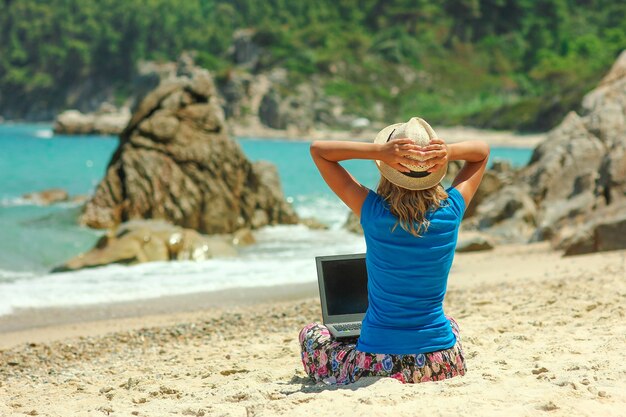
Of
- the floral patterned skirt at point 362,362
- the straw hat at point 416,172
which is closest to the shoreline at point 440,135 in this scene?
the floral patterned skirt at point 362,362

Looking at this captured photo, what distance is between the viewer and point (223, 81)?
91.6 m

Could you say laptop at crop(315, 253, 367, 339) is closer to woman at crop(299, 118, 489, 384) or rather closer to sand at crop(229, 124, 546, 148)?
woman at crop(299, 118, 489, 384)

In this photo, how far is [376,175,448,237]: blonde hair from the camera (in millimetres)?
4281

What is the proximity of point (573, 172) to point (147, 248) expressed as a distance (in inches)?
323

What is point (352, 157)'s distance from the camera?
4.38 m

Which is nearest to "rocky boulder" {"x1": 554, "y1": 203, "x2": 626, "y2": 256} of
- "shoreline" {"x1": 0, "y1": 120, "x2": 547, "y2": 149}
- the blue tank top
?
the blue tank top

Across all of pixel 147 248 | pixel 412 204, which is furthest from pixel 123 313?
pixel 412 204

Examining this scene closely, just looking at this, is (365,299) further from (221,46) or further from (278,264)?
(221,46)

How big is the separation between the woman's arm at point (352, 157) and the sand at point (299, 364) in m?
0.94

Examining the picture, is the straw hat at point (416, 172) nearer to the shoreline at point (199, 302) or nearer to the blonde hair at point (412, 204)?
the blonde hair at point (412, 204)

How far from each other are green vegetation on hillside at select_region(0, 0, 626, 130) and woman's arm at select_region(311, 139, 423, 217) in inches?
2734

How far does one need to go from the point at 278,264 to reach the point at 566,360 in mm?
8817

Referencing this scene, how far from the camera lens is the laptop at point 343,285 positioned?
211 inches

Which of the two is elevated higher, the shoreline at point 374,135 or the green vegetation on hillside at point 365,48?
the green vegetation on hillside at point 365,48
